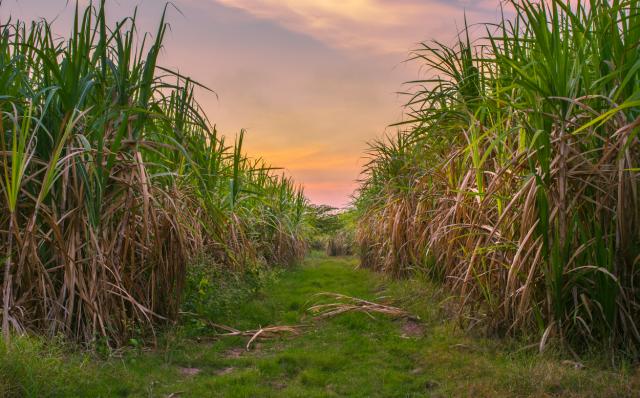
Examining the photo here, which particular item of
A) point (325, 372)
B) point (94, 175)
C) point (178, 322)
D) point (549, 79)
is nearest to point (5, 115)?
point (94, 175)

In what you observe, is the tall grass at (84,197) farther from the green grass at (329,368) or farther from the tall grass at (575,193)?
the tall grass at (575,193)

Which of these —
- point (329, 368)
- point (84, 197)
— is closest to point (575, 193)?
point (329, 368)

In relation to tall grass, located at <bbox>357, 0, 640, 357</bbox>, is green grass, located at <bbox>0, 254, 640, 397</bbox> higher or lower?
lower

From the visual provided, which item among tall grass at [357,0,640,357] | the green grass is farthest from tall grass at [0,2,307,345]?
tall grass at [357,0,640,357]

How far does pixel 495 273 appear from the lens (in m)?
4.25

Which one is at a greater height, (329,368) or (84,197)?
(84,197)

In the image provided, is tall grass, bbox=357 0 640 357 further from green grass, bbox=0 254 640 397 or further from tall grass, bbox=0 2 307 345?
tall grass, bbox=0 2 307 345

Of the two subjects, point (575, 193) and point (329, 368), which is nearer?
point (575, 193)

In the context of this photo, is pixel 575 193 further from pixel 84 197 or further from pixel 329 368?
pixel 84 197

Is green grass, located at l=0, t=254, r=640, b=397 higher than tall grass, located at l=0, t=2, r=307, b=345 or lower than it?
lower

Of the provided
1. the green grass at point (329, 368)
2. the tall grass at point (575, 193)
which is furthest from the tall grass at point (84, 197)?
the tall grass at point (575, 193)

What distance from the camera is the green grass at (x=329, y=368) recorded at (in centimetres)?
308

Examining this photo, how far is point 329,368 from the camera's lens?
4.25 metres

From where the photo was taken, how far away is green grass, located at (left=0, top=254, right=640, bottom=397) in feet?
10.1
